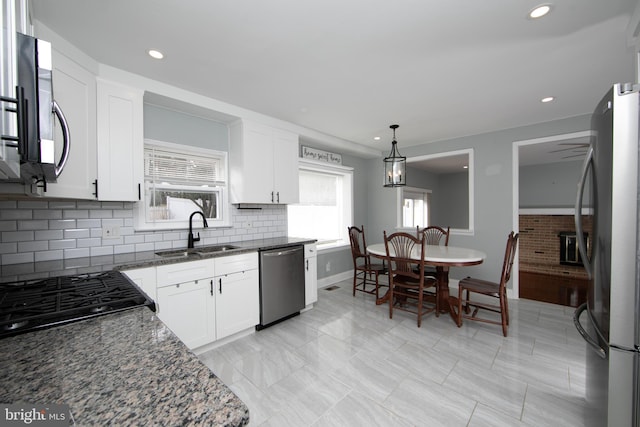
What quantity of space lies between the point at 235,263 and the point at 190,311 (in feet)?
1.87

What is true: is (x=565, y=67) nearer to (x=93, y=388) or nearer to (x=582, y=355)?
(x=582, y=355)

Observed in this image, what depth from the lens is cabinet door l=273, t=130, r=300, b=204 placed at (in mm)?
3480

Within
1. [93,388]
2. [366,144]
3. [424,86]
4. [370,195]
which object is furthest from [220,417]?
[370,195]

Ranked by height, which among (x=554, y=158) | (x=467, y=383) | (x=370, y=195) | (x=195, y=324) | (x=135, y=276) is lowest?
(x=467, y=383)

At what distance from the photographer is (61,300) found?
116 centimetres

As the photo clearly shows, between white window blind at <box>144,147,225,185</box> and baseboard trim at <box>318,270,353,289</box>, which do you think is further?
baseboard trim at <box>318,270,353,289</box>

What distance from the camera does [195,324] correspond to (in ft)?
7.74

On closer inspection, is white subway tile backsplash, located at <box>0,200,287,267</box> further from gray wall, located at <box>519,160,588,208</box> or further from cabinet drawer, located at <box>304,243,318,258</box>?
gray wall, located at <box>519,160,588,208</box>

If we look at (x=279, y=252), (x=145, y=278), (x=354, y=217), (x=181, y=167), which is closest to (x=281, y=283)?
(x=279, y=252)

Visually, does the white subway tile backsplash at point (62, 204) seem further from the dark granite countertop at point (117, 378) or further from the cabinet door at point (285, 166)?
the cabinet door at point (285, 166)

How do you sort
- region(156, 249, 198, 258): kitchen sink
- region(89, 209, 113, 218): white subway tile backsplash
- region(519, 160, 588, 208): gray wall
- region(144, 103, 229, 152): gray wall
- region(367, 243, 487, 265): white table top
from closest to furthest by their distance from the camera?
region(89, 209, 113, 218): white subway tile backsplash → region(156, 249, 198, 258): kitchen sink → region(144, 103, 229, 152): gray wall → region(367, 243, 487, 265): white table top → region(519, 160, 588, 208): gray wall

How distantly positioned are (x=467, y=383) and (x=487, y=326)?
120 centimetres

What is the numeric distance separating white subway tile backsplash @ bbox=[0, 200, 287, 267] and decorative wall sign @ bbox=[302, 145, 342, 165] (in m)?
2.27

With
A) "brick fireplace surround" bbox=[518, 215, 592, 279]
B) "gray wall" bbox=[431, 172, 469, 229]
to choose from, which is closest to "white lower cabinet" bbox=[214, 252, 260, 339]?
"brick fireplace surround" bbox=[518, 215, 592, 279]
